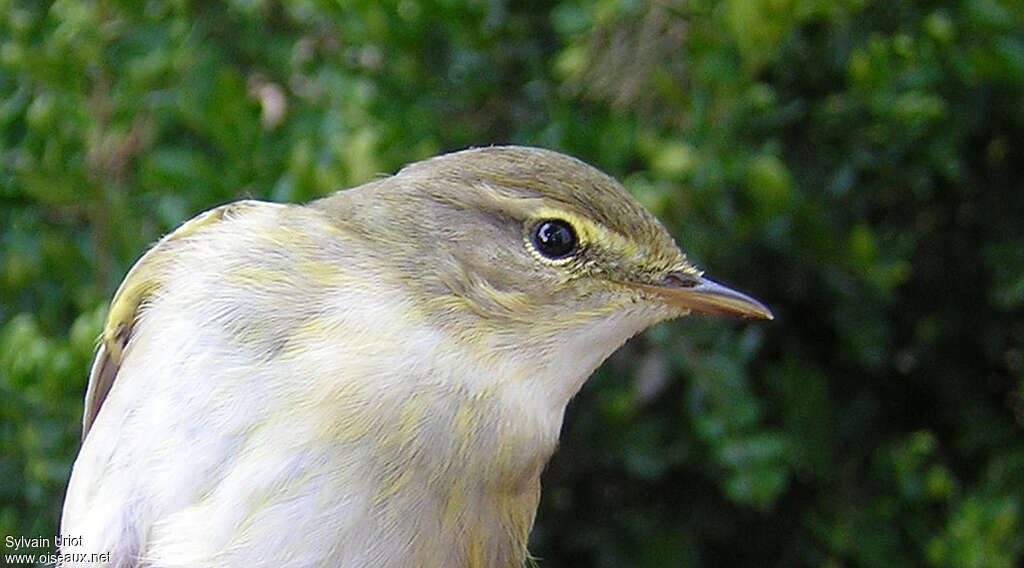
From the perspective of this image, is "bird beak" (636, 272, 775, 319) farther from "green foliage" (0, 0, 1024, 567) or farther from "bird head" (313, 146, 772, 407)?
"green foliage" (0, 0, 1024, 567)

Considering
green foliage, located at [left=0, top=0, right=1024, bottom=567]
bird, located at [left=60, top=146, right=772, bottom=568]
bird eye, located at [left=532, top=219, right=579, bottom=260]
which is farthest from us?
green foliage, located at [left=0, top=0, right=1024, bottom=567]

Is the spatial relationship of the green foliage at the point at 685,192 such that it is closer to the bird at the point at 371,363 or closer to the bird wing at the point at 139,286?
the bird wing at the point at 139,286

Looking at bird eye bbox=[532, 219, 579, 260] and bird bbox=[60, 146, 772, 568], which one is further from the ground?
bird eye bbox=[532, 219, 579, 260]

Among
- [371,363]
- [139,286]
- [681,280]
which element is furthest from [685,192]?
[139,286]

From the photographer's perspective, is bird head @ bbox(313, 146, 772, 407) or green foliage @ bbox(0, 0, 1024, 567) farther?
green foliage @ bbox(0, 0, 1024, 567)

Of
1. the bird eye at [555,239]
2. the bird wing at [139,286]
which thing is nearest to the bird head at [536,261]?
the bird eye at [555,239]

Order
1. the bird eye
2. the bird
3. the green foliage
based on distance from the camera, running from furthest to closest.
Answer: the green foliage → the bird eye → the bird

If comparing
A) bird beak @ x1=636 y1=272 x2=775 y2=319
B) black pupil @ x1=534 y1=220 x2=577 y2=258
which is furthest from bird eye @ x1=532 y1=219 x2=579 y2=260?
bird beak @ x1=636 y1=272 x2=775 y2=319
